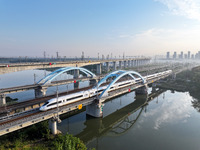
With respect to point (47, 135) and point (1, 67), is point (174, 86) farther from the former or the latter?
point (1, 67)

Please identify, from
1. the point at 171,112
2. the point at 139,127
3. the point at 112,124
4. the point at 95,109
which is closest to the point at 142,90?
the point at 171,112

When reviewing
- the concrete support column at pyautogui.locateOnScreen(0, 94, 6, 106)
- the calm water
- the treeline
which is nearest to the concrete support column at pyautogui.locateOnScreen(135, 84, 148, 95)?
the calm water

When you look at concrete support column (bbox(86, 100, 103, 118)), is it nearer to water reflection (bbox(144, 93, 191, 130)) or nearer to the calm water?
the calm water

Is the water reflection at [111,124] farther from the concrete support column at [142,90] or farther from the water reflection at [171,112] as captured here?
the concrete support column at [142,90]

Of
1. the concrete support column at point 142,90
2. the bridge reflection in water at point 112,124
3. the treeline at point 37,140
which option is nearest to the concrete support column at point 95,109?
the bridge reflection in water at point 112,124

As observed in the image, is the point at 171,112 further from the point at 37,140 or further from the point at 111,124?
the point at 37,140

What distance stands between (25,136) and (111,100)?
31.4m

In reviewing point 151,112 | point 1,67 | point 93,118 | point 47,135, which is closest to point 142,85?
point 151,112

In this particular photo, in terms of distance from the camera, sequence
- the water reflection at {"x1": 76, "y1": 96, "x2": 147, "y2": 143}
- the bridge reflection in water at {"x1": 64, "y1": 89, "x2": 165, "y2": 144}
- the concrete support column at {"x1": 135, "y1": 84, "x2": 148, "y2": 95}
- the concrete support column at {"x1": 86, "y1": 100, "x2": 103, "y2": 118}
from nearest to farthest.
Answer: the bridge reflection in water at {"x1": 64, "y1": 89, "x2": 165, "y2": 144}
the water reflection at {"x1": 76, "y1": 96, "x2": 147, "y2": 143}
the concrete support column at {"x1": 86, "y1": 100, "x2": 103, "y2": 118}
the concrete support column at {"x1": 135, "y1": 84, "x2": 148, "y2": 95}

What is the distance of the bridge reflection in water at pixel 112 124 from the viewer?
27.5 metres

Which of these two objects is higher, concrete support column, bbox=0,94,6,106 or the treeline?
concrete support column, bbox=0,94,6,106

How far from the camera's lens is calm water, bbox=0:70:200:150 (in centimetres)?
2422

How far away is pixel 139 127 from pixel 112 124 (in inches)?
252

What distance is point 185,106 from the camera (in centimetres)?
4459
